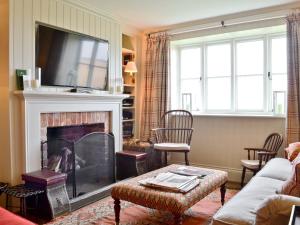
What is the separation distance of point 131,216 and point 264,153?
1.76 metres

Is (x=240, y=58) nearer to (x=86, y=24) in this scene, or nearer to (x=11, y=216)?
(x=86, y=24)

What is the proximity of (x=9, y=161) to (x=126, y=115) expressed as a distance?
2.21 metres

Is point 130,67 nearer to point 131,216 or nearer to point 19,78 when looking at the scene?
point 19,78

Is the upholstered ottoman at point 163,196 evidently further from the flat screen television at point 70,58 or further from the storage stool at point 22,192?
the flat screen television at point 70,58

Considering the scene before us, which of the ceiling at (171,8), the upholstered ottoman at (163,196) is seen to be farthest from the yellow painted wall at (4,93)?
the upholstered ottoman at (163,196)

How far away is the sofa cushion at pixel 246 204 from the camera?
1.56m

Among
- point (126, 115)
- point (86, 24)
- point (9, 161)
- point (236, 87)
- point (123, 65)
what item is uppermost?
point (86, 24)

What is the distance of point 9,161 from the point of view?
276 cm

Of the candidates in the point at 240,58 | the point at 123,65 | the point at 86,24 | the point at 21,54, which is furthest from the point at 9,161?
the point at 240,58

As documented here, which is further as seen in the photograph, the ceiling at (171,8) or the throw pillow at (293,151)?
the ceiling at (171,8)

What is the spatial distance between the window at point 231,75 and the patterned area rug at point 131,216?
1.89 metres

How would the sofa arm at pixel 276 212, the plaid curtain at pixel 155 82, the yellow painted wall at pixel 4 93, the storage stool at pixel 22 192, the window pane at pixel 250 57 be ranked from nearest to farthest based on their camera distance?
the sofa arm at pixel 276 212
the storage stool at pixel 22 192
the yellow painted wall at pixel 4 93
the window pane at pixel 250 57
the plaid curtain at pixel 155 82

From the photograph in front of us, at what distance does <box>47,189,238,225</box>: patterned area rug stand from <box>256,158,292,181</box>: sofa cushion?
0.65 meters

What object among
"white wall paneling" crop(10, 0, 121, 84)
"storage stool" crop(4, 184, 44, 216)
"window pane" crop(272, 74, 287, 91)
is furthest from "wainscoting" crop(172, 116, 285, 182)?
"storage stool" crop(4, 184, 44, 216)
